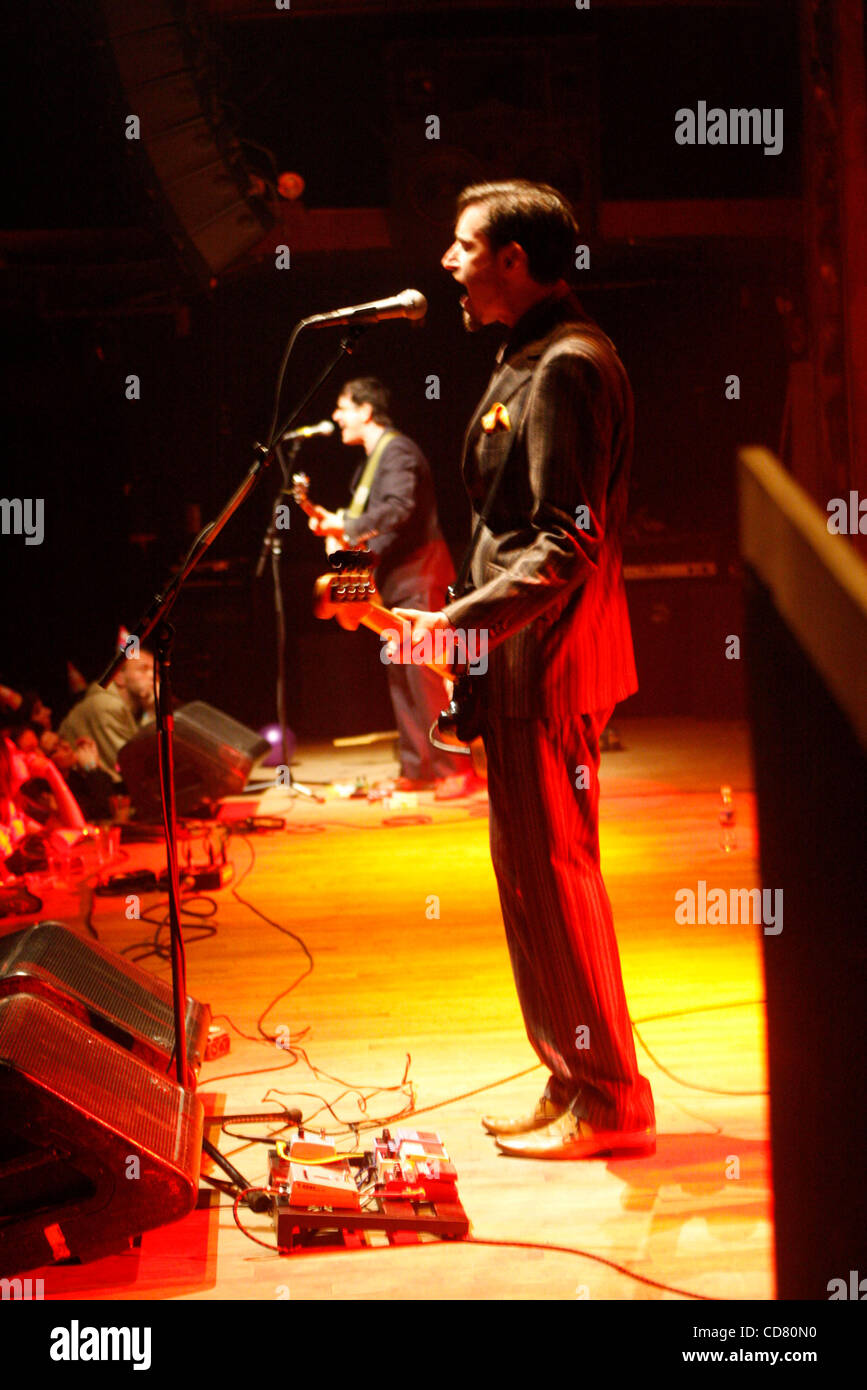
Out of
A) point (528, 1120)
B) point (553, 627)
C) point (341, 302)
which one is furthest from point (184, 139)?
point (528, 1120)

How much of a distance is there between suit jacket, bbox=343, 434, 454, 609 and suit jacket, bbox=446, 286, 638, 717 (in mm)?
4019

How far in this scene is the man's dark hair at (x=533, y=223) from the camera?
2486 millimetres

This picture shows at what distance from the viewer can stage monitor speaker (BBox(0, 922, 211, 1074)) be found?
2469mm

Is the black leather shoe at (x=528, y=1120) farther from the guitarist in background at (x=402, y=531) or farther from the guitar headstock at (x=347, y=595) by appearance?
the guitarist in background at (x=402, y=531)

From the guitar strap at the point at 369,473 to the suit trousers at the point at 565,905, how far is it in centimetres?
437

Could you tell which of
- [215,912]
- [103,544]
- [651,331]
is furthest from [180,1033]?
[651,331]

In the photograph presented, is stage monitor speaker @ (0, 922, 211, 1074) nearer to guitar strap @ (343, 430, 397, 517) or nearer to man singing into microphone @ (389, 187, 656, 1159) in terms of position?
man singing into microphone @ (389, 187, 656, 1159)

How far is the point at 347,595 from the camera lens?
8.17 ft

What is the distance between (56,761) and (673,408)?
583 centimetres

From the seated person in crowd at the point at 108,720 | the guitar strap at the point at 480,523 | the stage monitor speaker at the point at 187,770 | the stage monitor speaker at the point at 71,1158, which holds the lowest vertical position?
the stage monitor speaker at the point at 71,1158

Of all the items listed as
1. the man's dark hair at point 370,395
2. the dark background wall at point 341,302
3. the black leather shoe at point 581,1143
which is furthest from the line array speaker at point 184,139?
the black leather shoe at point 581,1143

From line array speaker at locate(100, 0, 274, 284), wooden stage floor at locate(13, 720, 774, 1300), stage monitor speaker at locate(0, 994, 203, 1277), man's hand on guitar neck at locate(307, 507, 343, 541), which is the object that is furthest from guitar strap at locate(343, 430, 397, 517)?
stage monitor speaker at locate(0, 994, 203, 1277)

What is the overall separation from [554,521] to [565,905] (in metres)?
0.76

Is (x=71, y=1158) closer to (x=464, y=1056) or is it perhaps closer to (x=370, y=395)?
(x=464, y=1056)
